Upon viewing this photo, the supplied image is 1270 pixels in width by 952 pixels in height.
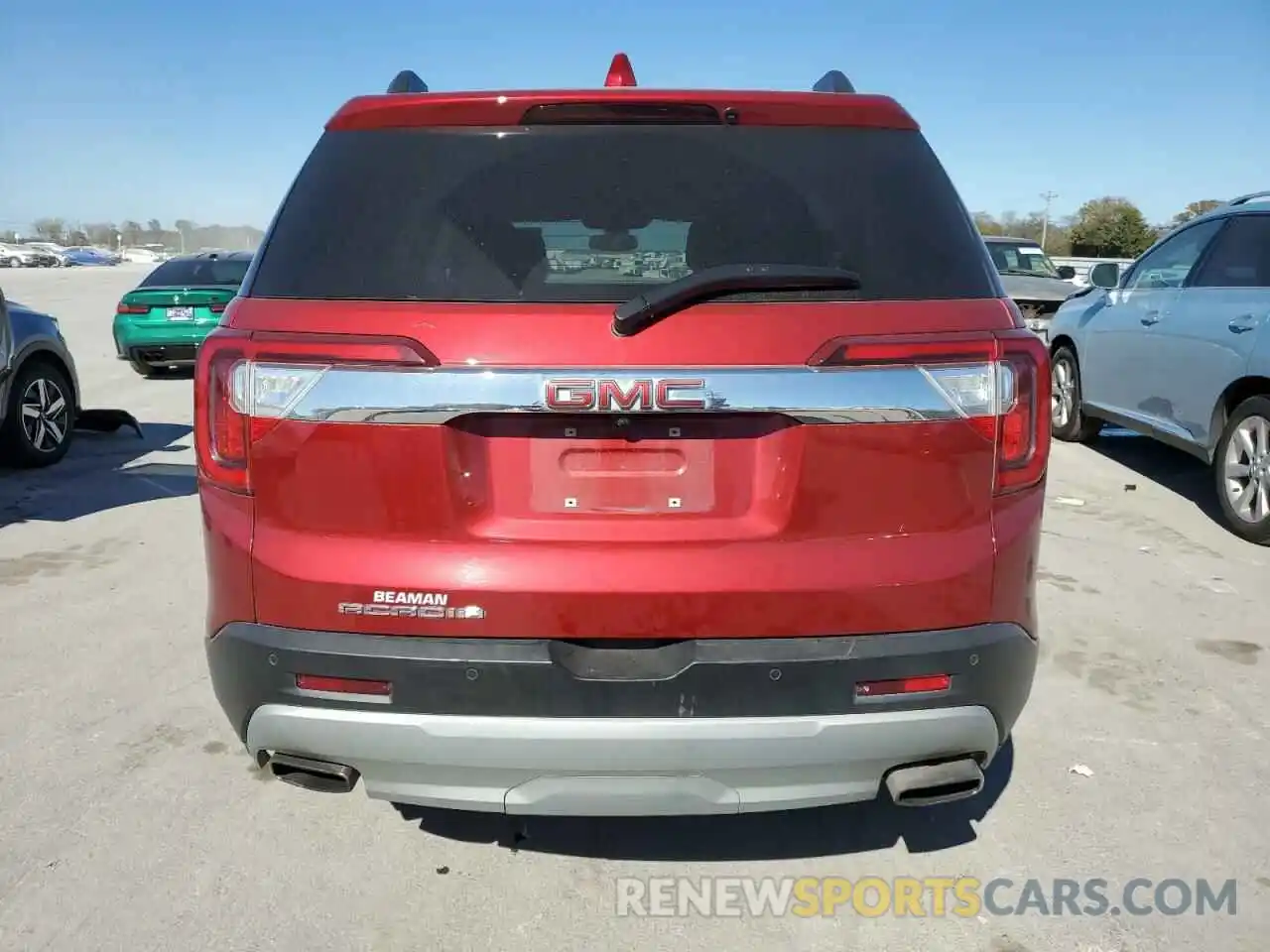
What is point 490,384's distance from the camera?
2.21m

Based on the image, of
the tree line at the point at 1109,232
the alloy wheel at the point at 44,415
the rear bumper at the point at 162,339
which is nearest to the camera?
the alloy wheel at the point at 44,415

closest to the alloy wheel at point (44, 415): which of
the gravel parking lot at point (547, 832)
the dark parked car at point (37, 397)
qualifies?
the dark parked car at point (37, 397)

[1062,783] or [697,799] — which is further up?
[697,799]

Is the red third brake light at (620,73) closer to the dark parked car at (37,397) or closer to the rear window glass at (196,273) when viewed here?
the dark parked car at (37,397)

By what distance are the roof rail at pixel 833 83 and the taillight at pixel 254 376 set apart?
170 cm

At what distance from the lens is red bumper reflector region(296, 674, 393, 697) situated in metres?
2.32

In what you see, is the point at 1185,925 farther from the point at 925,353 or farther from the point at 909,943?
→ the point at 925,353

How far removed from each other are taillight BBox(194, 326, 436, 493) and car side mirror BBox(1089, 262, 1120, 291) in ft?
22.4

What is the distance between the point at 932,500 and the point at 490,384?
1040 millimetres

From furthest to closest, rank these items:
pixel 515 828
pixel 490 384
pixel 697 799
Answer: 1. pixel 515 828
2. pixel 697 799
3. pixel 490 384

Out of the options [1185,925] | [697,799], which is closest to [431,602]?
[697,799]

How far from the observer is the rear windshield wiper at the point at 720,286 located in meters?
2.21

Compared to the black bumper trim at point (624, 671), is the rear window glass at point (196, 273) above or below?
above

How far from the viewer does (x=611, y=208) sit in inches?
99.3
